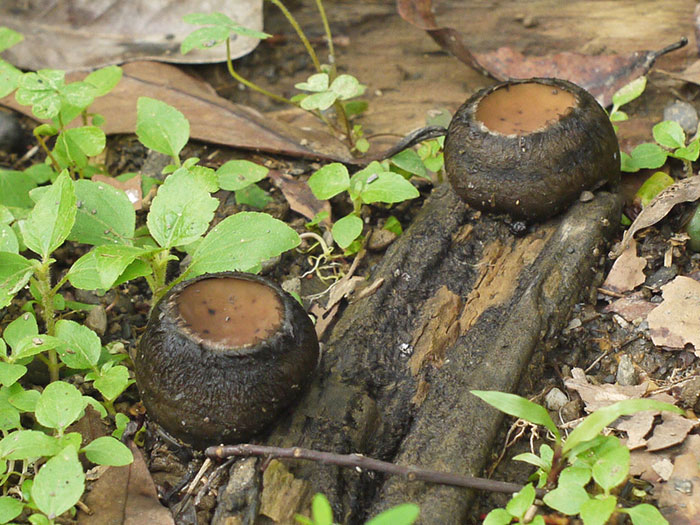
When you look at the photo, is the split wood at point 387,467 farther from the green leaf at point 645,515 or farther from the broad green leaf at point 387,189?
the broad green leaf at point 387,189

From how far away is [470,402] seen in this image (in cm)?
263

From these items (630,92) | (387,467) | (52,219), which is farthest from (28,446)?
(630,92)

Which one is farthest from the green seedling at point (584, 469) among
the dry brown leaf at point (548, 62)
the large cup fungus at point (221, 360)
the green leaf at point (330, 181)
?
the dry brown leaf at point (548, 62)

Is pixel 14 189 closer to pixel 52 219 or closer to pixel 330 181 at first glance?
pixel 52 219

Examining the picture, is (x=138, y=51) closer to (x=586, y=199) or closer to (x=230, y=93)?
(x=230, y=93)

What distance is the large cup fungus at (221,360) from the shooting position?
2.46 meters

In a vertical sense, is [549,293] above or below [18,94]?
below

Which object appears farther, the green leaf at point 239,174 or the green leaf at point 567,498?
the green leaf at point 239,174

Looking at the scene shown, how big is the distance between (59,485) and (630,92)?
9.48 ft

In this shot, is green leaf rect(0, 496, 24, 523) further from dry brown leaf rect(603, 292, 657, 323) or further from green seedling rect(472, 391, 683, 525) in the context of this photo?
dry brown leaf rect(603, 292, 657, 323)

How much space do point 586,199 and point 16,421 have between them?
2.16 meters

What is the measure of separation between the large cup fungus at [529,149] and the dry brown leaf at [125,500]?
1.57 metres

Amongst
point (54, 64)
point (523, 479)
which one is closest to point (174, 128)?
point (54, 64)

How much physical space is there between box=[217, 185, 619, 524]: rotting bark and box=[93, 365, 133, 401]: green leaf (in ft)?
1.85
